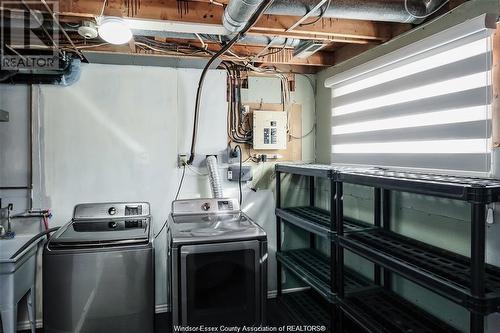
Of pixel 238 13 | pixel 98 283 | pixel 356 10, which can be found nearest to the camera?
pixel 238 13

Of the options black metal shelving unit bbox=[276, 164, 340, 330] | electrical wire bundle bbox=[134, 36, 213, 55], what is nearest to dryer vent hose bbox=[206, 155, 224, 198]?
black metal shelving unit bbox=[276, 164, 340, 330]

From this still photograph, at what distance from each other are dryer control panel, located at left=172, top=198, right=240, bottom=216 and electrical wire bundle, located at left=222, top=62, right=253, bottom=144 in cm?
69

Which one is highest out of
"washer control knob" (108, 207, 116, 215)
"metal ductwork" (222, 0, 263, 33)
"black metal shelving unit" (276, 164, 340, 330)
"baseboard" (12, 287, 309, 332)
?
"metal ductwork" (222, 0, 263, 33)

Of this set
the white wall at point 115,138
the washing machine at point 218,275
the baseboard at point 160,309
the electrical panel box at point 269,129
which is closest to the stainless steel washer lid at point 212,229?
the washing machine at point 218,275

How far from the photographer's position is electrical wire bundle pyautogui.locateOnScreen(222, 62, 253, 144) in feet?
10.8

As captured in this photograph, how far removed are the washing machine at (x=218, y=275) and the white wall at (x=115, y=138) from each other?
0.92 m

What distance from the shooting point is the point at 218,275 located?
2.25 metres

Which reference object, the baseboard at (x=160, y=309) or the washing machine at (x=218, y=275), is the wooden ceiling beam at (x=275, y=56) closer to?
the washing machine at (x=218, y=275)

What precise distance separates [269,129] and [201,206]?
39.2 inches

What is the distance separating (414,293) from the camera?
2230 millimetres

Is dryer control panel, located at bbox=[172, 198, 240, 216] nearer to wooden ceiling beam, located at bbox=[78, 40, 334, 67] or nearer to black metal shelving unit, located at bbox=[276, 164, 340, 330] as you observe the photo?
black metal shelving unit, located at bbox=[276, 164, 340, 330]

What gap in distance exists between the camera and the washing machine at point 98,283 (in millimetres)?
2078

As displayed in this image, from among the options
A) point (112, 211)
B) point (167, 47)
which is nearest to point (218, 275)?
point (112, 211)

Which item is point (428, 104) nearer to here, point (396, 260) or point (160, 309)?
point (396, 260)
